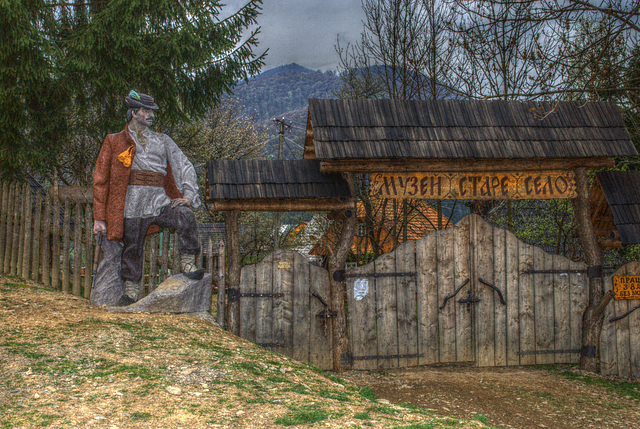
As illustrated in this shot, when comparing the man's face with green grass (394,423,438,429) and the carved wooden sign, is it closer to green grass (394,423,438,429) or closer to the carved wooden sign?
the carved wooden sign

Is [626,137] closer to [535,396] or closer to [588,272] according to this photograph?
[588,272]

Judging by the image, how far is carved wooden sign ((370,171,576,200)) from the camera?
292 inches

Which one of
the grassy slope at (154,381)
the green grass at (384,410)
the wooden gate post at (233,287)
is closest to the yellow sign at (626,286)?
the grassy slope at (154,381)

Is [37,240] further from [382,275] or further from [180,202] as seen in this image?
[382,275]

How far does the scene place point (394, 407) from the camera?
16.5 ft

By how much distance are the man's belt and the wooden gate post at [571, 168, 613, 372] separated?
5868mm

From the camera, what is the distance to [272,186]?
7254mm

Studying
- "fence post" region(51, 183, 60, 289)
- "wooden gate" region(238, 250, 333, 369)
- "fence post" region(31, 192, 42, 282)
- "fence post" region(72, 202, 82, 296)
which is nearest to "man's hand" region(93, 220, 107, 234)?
"fence post" region(72, 202, 82, 296)

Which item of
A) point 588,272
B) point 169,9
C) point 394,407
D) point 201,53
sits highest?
point 169,9

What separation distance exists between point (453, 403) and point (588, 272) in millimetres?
3116

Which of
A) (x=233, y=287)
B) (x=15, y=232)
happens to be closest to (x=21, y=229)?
(x=15, y=232)

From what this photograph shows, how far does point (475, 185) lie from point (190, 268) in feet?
13.5

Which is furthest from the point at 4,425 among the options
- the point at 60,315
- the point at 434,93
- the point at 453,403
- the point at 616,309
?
the point at 434,93

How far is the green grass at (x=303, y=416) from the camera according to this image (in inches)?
157
